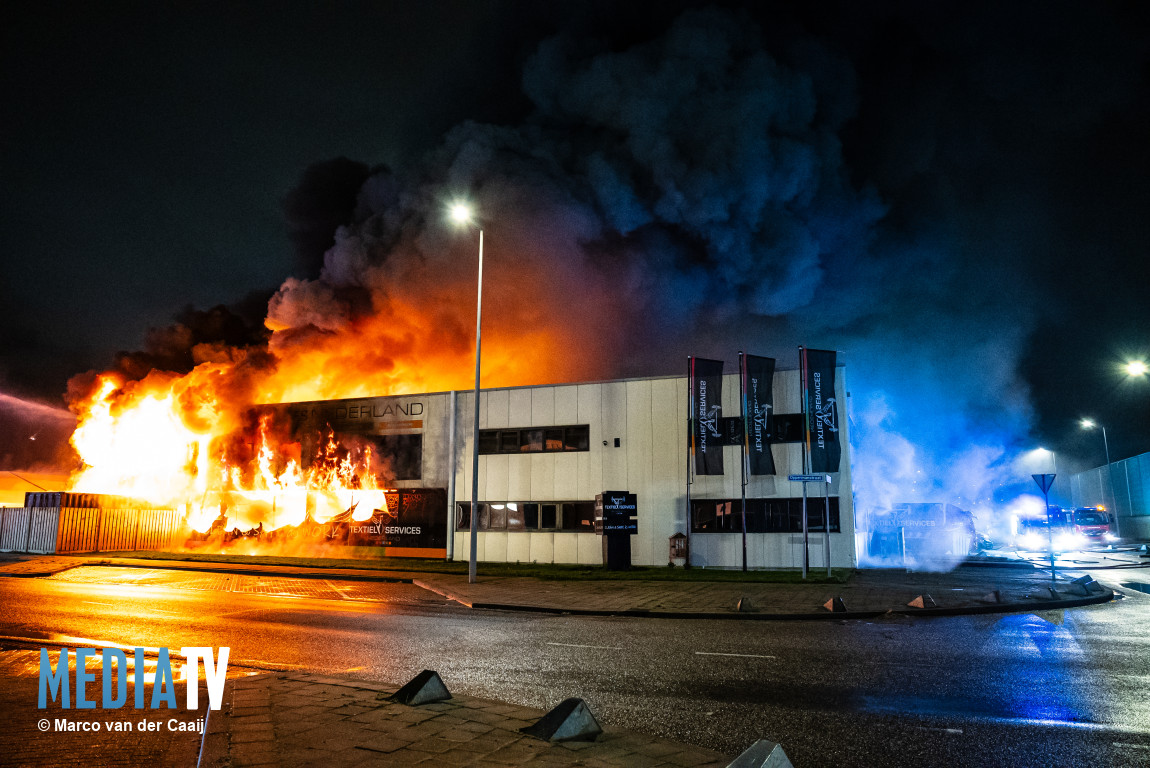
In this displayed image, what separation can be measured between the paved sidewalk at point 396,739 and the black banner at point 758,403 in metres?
18.2

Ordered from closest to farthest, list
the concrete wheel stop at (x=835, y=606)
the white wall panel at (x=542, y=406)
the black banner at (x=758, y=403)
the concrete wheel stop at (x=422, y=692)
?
the concrete wheel stop at (x=422, y=692) < the concrete wheel stop at (x=835, y=606) < the black banner at (x=758, y=403) < the white wall panel at (x=542, y=406)

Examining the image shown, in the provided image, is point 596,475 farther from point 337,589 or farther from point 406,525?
point 337,589

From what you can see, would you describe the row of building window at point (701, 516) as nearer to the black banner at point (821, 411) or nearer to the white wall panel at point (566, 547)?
the white wall panel at point (566, 547)

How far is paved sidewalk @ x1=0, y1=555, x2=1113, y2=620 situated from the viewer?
1338cm

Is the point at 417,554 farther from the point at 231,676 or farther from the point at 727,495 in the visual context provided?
the point at 231,676

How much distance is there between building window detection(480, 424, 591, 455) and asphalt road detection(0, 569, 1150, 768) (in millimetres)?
11740

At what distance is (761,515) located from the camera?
2331 centimetres

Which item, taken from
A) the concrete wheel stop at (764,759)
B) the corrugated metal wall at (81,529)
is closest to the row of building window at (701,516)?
the corrugated metal wall at (81,529)

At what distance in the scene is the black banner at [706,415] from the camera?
76.7 feet

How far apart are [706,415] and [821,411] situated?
3.68m

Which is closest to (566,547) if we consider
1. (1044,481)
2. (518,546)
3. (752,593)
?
(518,546)

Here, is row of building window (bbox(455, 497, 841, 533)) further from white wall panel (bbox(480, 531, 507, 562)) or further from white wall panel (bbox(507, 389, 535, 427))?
white wall panel (bbox(507, 389, 535, 427))

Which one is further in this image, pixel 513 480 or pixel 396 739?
pixel 513 480

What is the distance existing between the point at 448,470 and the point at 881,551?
16811mm
